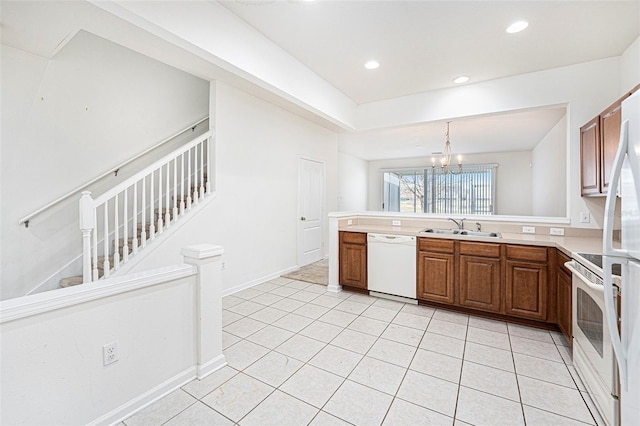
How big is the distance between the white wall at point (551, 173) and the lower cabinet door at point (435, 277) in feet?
9.24

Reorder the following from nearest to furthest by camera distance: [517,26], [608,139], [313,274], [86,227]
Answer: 1. [86,227]
2. [608,139]
3. [517,26]
4. [313,274]

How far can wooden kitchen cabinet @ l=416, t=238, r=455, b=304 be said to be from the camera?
3213 mm

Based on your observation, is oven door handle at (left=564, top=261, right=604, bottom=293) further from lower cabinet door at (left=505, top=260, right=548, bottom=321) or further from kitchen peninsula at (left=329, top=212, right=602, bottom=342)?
lower cabinet door at (left=505, top=260, right=548, bottom=321)

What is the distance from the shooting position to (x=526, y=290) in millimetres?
2838

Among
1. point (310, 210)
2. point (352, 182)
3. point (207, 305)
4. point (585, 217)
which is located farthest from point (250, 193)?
point (352, 182)

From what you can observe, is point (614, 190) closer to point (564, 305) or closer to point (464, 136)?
point (564, 305)

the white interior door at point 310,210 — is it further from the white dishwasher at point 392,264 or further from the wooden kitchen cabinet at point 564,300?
the wooden kitchen cabinet at point 564,300

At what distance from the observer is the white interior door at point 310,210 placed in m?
5.27

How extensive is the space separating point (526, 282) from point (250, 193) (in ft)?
11.8

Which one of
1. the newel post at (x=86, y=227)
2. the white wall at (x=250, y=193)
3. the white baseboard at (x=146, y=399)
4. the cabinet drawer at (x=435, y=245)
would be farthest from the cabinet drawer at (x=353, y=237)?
the newel post at (x=86, y=227)

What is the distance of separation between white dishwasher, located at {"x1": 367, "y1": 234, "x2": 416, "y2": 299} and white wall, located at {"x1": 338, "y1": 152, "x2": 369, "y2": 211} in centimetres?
451

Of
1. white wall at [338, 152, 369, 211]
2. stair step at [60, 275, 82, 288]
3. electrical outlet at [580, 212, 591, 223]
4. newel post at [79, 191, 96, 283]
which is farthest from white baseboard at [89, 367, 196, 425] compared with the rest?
white wall at [338, 152, 369, 211]

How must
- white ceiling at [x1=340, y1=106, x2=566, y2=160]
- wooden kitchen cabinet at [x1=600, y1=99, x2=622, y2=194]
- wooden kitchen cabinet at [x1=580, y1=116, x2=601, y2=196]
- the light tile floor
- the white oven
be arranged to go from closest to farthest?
1. the white oven
2. the light tile floor
3. wooden kitchen cabinet at [x1=600, y1=99, x2=622, y2=194]
4. wooden kitchen cabinet at [x1=580, y1=116, x2=601, y2=196]
5. white ceiling at [x1=340, y1=106, x2=566, y2=160]

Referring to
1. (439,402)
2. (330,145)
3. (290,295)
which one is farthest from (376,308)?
(330,145)
